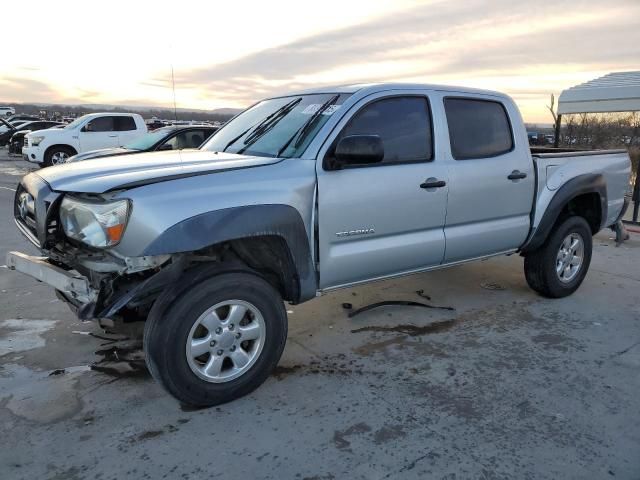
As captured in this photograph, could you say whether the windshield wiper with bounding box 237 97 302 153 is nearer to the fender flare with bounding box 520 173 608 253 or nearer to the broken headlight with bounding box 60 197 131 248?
the broken headlight with bounding box 60 197 131 248

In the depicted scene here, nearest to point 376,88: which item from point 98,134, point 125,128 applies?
point 125,128

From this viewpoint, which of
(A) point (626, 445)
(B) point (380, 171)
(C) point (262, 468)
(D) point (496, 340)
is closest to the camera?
(C) point (262, 468)

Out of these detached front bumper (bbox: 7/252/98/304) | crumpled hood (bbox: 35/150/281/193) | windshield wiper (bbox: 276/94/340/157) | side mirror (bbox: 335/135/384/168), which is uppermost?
windshield wiper (bbox: 276/94/340/157)

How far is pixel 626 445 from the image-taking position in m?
2.87

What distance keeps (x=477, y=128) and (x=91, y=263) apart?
3.19 m

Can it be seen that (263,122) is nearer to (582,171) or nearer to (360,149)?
(360,149)

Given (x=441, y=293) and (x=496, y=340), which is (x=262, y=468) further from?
(x=441, y=293)

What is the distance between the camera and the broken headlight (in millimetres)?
2857

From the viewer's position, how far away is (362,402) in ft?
10.8

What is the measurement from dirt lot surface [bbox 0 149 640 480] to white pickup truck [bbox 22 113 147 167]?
12.3 m

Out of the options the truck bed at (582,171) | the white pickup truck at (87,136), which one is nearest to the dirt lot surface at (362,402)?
the truck bed at (582,171)

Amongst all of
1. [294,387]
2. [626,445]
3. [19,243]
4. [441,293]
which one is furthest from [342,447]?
[19,243]

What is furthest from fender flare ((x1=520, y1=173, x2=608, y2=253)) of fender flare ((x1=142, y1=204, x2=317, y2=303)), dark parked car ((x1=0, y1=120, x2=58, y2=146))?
dark parked car ((x1=0, y1=120, x2=58, y2=146))

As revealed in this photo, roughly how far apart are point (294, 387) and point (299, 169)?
1.43 metres
